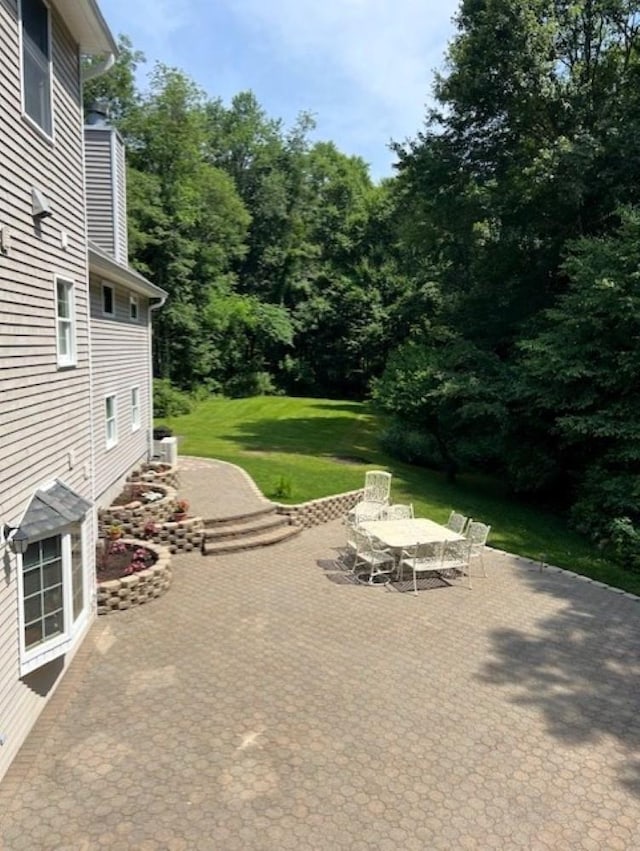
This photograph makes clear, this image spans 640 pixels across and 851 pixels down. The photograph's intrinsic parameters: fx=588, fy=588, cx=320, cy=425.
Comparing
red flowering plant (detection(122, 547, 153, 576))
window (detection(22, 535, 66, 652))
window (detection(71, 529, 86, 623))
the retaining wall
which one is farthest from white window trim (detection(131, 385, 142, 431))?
window (detection(22, 535, 66, 652))

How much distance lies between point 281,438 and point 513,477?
10326 mm

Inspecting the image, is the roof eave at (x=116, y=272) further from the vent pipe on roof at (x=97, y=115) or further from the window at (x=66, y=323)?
the vent pipe on roof at (x=97, y=115)

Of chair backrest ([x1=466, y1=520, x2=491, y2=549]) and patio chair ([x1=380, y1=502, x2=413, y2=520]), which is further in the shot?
patio chair ([x1=380, y1=502, x2=413, y2=520])

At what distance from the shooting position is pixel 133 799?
5.12m

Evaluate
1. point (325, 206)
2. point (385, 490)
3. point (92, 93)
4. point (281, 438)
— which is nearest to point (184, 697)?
point (385, 490)

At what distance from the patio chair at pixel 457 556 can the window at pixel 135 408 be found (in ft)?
28.0

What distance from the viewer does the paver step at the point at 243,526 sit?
12078 millimetres

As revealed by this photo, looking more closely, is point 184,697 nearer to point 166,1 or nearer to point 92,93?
point 166,1

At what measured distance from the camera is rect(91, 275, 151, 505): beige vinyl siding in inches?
456

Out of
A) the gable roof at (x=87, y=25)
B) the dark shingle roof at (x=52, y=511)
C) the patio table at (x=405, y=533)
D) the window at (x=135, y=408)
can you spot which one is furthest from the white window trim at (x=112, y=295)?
the patio table at (x=405, y=533)

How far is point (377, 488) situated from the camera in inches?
582

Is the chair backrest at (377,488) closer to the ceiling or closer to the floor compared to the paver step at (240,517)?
closer to the ceiling

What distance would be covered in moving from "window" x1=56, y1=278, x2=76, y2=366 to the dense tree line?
1154 cm

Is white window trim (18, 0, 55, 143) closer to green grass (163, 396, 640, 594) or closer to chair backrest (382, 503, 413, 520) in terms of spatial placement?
chair backrest (382, 503, 413, 520)
